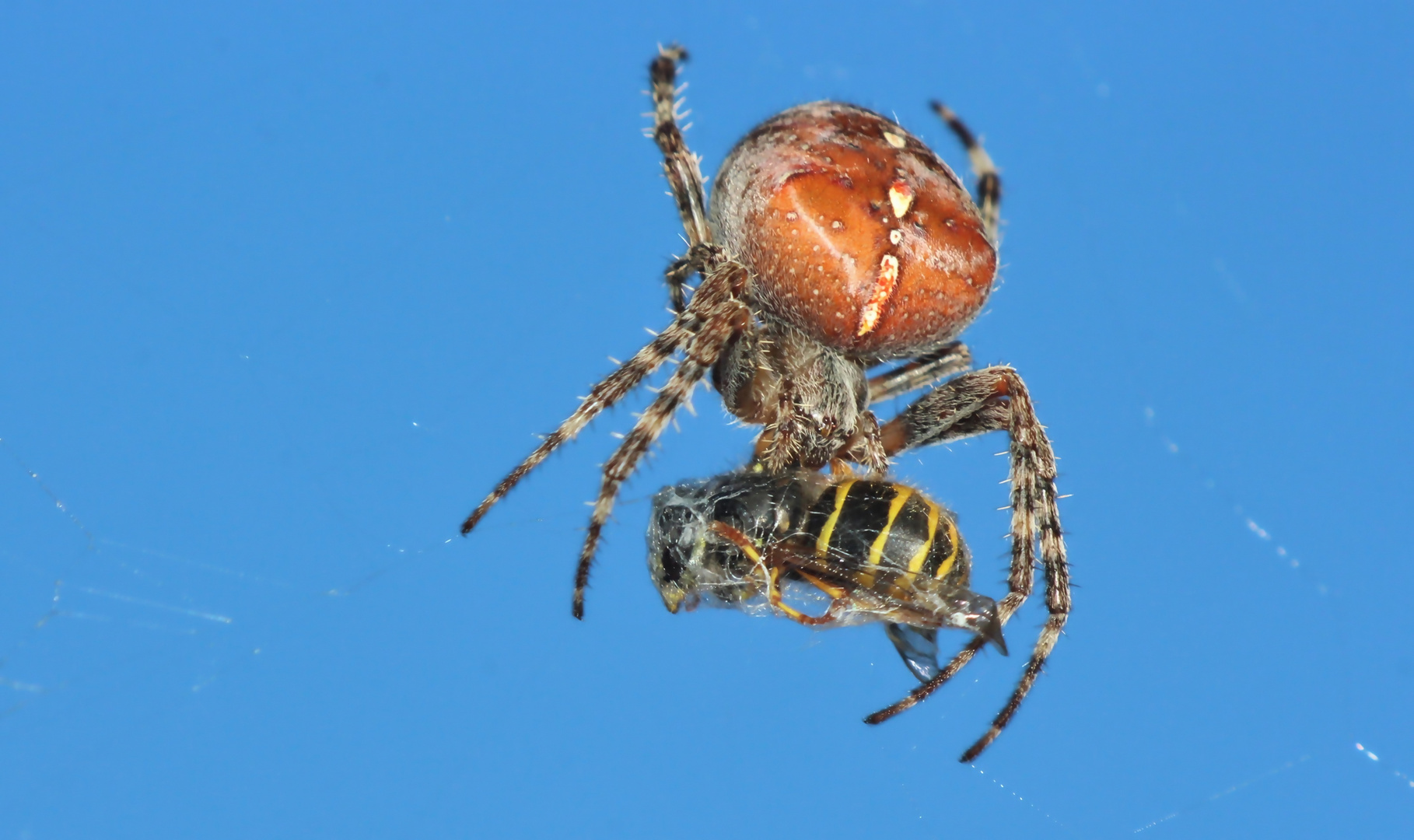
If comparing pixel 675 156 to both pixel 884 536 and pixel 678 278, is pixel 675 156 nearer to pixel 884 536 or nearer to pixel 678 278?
pixel 678 278

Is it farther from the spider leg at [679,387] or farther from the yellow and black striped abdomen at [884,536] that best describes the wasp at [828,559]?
the spider leg at [679,387]

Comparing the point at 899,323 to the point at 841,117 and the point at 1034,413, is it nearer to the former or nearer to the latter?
the point at 1034,413

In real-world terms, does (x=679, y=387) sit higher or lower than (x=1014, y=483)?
lower

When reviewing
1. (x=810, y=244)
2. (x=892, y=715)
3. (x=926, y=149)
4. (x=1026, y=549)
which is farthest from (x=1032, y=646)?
(x=926, y=149)

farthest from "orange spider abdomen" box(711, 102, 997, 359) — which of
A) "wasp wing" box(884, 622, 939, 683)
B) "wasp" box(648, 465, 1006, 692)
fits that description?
"wasp wing" box(884, 622, 939, 683)

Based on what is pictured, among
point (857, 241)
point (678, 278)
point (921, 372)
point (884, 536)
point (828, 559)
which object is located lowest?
point (828, 559)

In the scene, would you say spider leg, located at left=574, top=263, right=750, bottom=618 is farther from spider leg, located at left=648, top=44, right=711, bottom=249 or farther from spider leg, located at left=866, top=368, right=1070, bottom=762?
spider leg, located at left=866, top=368, right=1070, bottom=762

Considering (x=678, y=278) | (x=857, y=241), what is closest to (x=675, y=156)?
(x=678, y=278)
